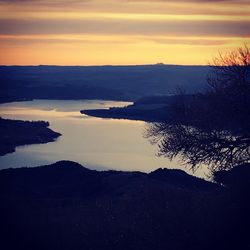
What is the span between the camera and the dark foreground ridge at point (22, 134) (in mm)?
61138

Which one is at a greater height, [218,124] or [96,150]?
[96,150]

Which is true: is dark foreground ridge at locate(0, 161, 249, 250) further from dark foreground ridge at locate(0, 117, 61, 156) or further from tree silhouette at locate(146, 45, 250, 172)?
dark foreground ridge at locate(0, 117, 61, 156)

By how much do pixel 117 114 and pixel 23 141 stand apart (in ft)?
122

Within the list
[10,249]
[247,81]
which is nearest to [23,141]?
[247,81]

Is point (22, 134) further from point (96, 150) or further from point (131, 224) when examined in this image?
point (131, 224)

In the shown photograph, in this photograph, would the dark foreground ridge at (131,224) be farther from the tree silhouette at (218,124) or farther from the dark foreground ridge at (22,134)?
the dark foreground ridge at (22,134)

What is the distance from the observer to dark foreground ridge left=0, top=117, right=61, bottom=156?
61138mm

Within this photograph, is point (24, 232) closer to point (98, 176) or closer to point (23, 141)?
point (98, 176)

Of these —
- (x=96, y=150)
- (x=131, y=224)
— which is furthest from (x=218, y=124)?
(x=96, y=150)

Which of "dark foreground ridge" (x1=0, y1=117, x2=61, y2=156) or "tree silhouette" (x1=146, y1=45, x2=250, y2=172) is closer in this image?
"tree silhouette" (x1=146, y1=45, x2=250, y2=172)

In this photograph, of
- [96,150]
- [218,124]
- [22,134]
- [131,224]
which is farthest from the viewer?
[22,134]

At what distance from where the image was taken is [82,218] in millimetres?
16016

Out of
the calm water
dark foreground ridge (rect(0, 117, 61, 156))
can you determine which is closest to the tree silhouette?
the calm water

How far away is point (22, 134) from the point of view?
2616 inches
